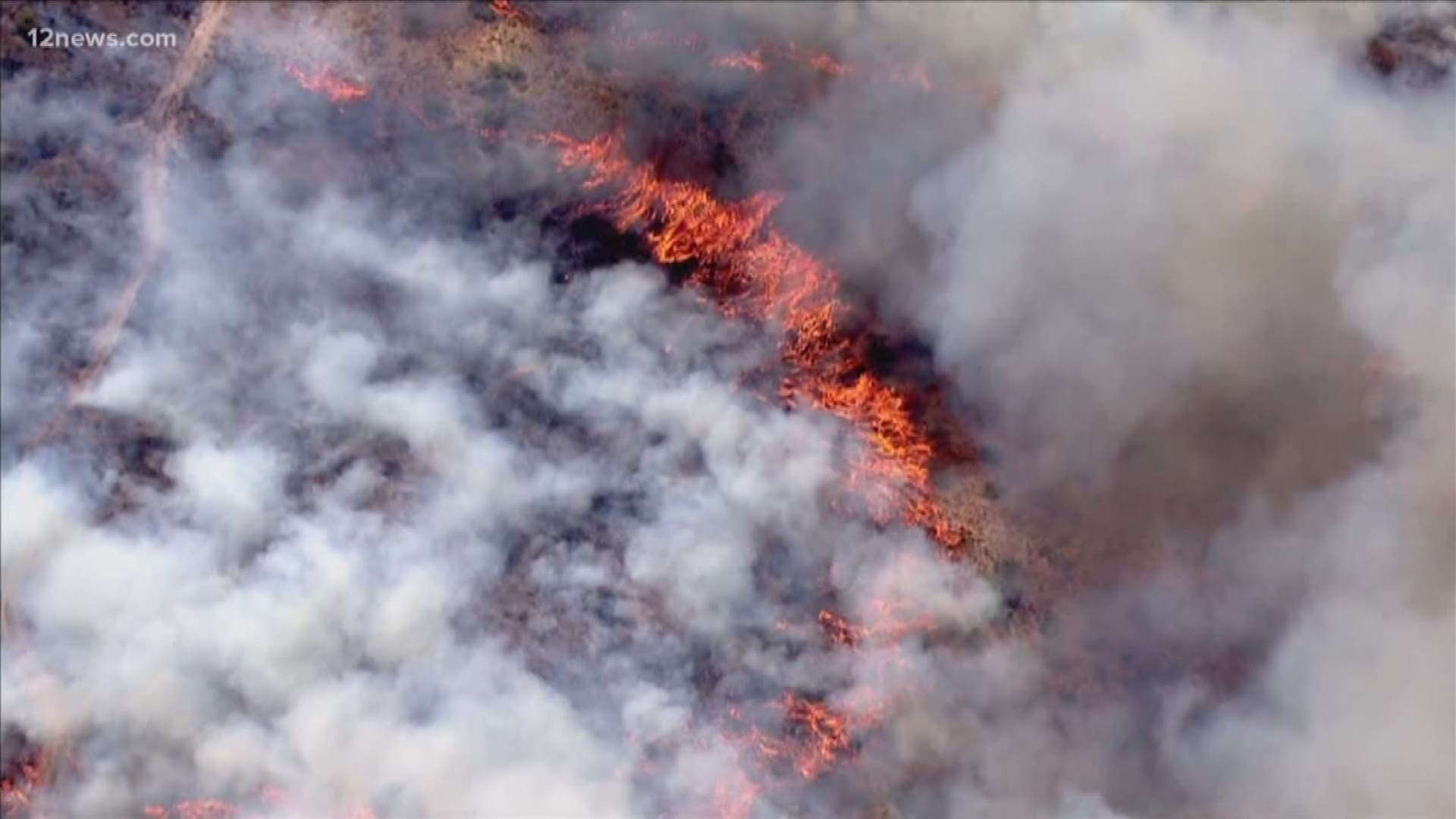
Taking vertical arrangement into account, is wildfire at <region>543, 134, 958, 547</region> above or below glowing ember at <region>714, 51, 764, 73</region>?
below

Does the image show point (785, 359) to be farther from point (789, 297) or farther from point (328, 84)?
point (328, 84)

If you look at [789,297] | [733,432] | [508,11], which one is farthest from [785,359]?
[508,11]

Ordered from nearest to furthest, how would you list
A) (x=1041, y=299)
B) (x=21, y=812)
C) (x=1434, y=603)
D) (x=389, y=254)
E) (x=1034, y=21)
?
(x=1434, y=603) → (x=21, y=812) → (x=1041, y=299) → (x=389, y=254) → (x=1034, y=21)

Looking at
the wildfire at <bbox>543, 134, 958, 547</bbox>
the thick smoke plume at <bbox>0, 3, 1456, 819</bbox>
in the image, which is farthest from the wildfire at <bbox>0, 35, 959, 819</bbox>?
the thick smoke plume at <bbox>0, 3, 1456, 819</bbox>

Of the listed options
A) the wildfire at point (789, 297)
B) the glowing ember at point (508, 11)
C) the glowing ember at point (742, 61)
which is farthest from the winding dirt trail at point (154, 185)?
the glowing ember at point (742, 61)

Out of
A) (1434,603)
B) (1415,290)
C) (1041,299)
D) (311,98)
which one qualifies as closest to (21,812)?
(311,98)

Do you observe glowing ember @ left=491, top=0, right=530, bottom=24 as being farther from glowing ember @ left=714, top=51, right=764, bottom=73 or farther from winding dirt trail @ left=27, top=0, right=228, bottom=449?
winding dirt trail @ left=27, top=0, right=228, bottom=449

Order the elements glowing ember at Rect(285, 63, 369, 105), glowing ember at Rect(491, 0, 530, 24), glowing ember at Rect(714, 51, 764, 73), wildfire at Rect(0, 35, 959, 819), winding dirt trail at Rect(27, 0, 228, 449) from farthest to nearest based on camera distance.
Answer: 1. glowing ember at Rect(491, 0, 530, 24)
2. glowing ember at Rect(285, 63, 369, 105)
3. glowing ember at Rect(714, 51, 764, 73)
4. winding dirt trail at Rect(27, 0, 228, 449)
5. wildfire at Rect(0, 35, 959, 819)

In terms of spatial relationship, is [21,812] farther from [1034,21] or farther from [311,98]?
[1034,21]
